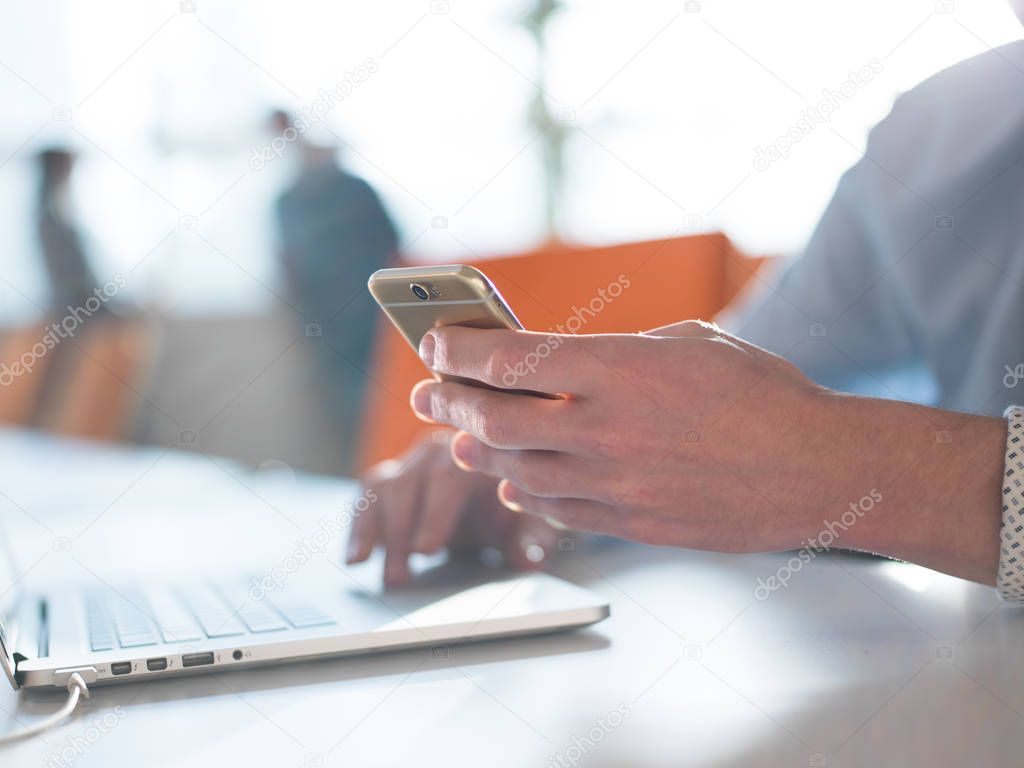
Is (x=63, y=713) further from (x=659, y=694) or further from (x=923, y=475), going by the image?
(x=923, y=475)

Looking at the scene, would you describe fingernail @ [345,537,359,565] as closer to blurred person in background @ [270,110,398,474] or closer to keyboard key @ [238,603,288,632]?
keyboard key @ [238,603,288,632]

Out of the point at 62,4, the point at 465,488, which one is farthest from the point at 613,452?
the point at 62,4

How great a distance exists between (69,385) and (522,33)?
2.65 metres

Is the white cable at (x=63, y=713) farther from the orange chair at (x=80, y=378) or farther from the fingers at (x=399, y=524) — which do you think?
the orange chair at (x=80, y=378)

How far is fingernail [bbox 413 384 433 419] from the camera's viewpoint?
608 mm

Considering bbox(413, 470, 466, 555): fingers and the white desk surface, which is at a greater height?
the white desk surface

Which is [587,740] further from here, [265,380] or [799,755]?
[265,380]

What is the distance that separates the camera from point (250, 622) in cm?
54

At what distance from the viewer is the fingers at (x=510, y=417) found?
0.53 m

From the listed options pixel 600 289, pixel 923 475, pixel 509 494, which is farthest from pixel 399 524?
pixel 600 289

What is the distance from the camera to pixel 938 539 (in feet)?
1.67

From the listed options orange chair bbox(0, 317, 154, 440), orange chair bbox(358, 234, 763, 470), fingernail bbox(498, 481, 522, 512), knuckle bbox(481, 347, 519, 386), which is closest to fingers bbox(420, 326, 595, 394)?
knuckle bbox(481, 347, 519, 386)

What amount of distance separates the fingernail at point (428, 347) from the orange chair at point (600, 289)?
1.04 meters

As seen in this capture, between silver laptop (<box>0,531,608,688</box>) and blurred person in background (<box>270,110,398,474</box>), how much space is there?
72.5 inches
